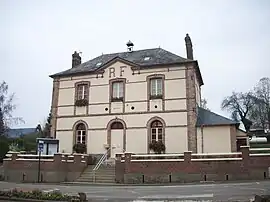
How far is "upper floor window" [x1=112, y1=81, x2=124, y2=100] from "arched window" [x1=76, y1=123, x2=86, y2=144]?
3.69 m

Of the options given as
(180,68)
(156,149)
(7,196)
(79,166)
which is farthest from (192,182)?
(7,196)

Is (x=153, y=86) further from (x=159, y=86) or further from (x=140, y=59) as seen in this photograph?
(x=140, y=59)

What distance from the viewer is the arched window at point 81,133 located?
89.0 ft

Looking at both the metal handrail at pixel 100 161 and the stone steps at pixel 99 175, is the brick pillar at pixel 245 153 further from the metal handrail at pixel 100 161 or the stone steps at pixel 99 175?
the metal handrail at pixel 100 161

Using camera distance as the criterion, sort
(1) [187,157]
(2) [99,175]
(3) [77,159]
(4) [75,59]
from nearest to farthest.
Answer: (1) [187,157] < (2) [99,175] < (3) [77,159] < (4) [75,59]

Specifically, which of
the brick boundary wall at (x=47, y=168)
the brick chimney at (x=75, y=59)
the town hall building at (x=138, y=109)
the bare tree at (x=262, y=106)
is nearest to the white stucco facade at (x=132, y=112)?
the town hall building at (x=138, y=109)

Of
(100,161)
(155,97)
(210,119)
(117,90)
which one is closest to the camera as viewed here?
(100,161)

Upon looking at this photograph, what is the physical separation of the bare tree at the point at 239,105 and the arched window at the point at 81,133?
110 feet

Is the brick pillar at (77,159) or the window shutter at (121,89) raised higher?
the window shutter at (121,89)

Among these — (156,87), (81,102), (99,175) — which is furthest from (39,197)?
(81,102)

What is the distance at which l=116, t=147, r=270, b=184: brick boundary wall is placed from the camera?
19.0m

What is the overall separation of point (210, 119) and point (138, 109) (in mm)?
5741

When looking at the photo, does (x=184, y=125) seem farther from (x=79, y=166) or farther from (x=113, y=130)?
(x=79, y=166)

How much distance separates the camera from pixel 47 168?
2222cm
